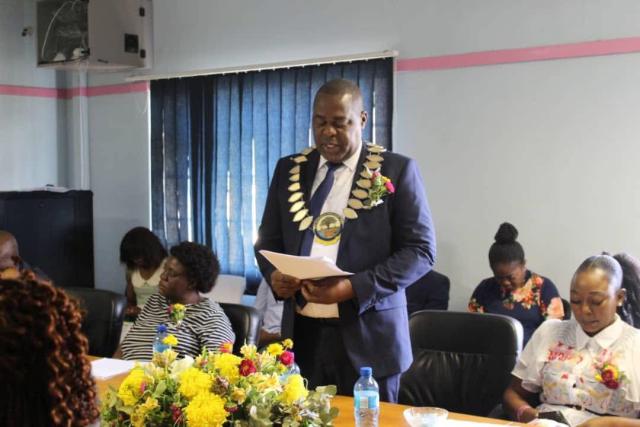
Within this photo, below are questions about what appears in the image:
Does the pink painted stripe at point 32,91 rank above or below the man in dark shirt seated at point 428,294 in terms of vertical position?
above

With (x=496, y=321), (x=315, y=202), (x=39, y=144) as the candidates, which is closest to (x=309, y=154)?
(x=315, y=202)

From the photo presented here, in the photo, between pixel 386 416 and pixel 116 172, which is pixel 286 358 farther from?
pixel 116 172

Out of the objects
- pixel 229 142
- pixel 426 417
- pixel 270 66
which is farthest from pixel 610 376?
pixel 229 142

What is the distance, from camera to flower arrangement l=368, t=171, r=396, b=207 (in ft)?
8.09

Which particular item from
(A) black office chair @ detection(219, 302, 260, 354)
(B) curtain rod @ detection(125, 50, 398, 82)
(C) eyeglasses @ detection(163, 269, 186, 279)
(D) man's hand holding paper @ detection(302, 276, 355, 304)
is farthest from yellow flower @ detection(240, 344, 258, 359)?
(B) curtain rod @ detection(125, 50, 398, 82)

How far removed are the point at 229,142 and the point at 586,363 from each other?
12.0 ft

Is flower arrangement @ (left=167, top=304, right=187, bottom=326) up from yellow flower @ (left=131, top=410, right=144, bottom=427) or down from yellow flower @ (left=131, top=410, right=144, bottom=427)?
down

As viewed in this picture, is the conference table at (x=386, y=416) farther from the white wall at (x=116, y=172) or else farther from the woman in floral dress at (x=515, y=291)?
the white wall at (x=116, y=172)

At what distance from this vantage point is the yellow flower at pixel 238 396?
165 centimetres

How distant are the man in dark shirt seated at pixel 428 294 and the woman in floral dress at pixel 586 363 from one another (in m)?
1.88

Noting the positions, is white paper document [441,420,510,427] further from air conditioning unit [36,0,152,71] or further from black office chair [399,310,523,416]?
air conditioning unit [36,0,152,71]

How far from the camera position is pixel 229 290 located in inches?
213

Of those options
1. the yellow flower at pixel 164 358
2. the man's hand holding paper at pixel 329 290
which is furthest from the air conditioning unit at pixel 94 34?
the yellow flower at pixel 164 358

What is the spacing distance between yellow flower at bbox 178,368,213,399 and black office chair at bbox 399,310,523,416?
1.41m
